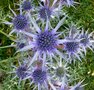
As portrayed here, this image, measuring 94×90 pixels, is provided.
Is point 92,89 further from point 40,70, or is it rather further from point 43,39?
point 43,39

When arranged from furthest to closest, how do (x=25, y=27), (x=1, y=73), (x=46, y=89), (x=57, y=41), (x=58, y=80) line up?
(x=1, y=73) < (x=58, y=80) < (x=46, y=89) < (x=25, y=27) < (x=57, y=41)

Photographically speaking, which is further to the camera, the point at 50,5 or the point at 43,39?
the point at 50,5

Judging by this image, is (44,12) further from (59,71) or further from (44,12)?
(59,71)

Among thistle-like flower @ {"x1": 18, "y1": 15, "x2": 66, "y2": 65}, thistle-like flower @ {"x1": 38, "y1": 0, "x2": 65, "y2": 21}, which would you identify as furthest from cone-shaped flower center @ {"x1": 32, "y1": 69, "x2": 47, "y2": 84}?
thistle-like flower @ {"x1": 38, "y1": 0, "x2": 65, "y2": 21}

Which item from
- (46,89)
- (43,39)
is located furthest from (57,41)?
(46,89)

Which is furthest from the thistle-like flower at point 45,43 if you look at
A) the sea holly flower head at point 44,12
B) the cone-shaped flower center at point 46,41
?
the sea holly flower head at point 44,12

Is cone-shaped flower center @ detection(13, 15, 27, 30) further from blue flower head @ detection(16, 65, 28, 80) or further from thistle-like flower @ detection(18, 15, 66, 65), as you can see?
blue flower head @ detection(16, 65, 28, 80)

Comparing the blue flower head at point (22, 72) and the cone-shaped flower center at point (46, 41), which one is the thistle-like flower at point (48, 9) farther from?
the blue flower head at point (22, 72)
